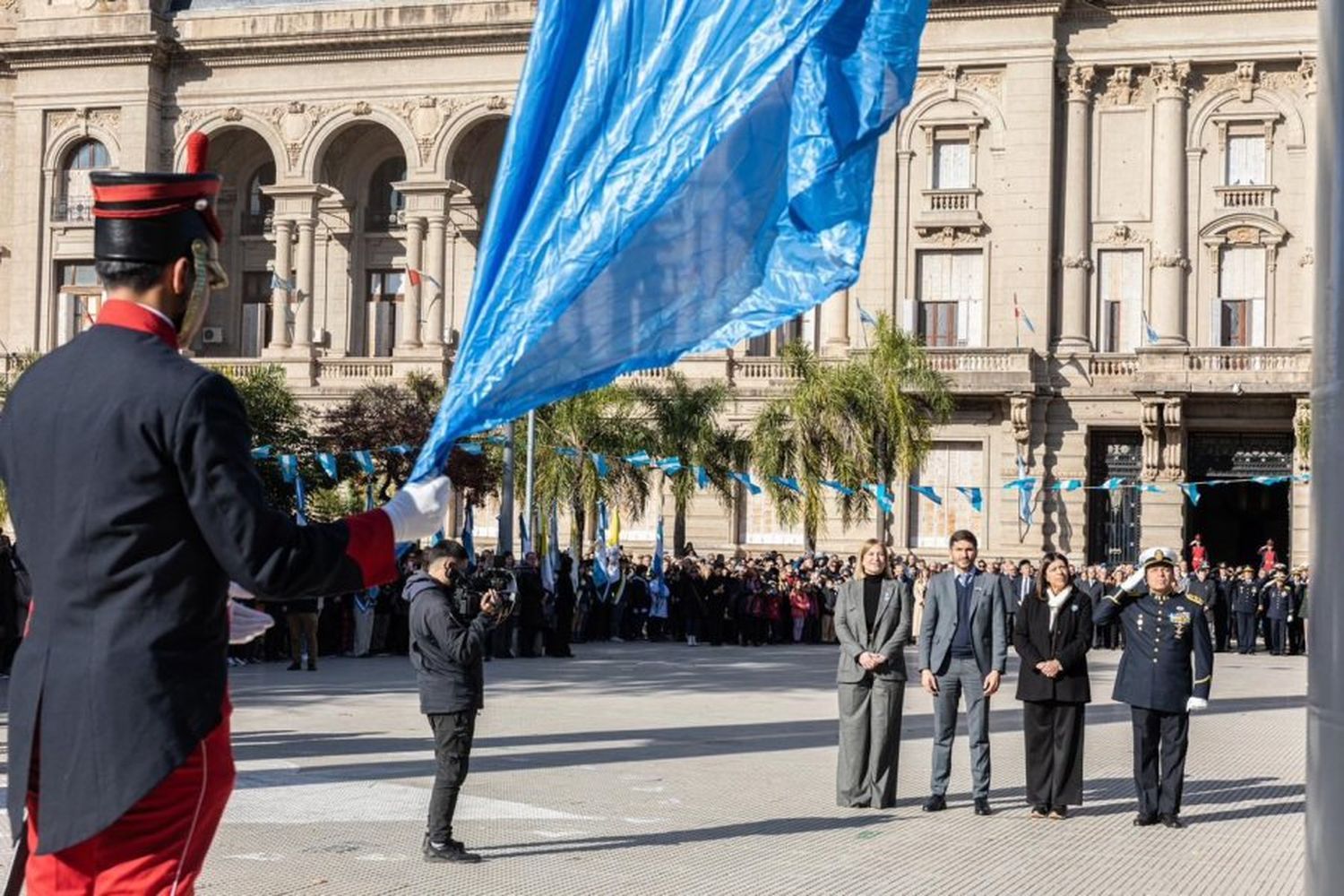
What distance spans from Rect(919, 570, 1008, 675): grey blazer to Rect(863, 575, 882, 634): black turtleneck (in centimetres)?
37

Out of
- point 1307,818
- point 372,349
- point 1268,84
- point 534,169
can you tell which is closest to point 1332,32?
point 1307,818

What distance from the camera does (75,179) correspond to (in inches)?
2183

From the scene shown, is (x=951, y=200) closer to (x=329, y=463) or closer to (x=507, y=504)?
(x=507, y=504)

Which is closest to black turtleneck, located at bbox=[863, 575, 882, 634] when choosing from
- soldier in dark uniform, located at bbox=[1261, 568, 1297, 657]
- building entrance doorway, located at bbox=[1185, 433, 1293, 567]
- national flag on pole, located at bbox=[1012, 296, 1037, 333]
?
soldier in dark uniform, located at bbox=[1261, 568, 1297, 657]

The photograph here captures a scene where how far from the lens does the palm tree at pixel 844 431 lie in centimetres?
4259

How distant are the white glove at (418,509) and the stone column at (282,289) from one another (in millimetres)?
50820

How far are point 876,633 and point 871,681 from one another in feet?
1.13

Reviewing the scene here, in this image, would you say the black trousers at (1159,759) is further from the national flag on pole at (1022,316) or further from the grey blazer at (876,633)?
the national flag on pole at (1022,316)

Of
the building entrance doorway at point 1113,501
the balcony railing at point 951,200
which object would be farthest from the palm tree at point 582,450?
the building entrance doorway at point 1113,501

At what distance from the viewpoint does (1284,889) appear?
411 inches

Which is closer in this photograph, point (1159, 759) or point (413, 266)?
point (1159, 759)

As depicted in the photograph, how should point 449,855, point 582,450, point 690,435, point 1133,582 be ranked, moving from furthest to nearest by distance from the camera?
point 690,435
point 582,450
point 1133,582
point 449,855

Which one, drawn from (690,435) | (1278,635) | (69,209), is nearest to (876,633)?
(1278,635)

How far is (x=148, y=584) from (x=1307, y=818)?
2482mm
